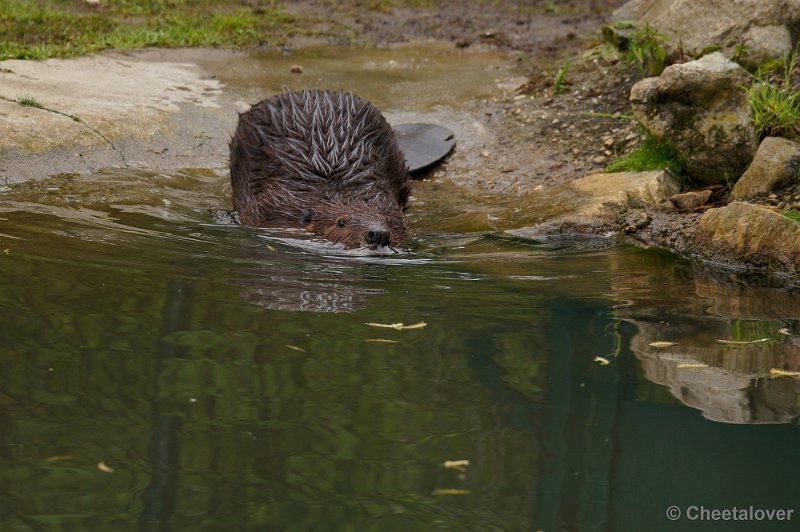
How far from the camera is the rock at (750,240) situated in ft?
17.7

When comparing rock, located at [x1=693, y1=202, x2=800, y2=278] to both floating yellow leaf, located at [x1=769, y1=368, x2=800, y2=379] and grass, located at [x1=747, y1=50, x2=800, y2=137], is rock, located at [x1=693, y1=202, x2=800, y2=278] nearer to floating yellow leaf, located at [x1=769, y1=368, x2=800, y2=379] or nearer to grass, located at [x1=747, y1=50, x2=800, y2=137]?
grass, located at [x1=747, y1=50, x2=800, y2=137]

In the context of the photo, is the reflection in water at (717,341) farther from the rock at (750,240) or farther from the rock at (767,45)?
the rock at (767,45)

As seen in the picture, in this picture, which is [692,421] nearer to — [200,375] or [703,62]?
[200,375]

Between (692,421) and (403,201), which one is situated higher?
(403,201)

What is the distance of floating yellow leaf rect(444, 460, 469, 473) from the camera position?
9.24 ft

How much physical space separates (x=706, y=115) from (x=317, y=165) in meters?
2.58

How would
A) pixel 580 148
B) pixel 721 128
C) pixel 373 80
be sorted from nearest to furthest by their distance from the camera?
pixel 721 128 < pixel 580 148 < pixel 373 80

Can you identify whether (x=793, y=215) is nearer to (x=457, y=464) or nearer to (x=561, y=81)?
(x=561, y=81)

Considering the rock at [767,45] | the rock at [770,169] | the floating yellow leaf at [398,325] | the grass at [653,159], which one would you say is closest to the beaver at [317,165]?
the grass at [653,159]

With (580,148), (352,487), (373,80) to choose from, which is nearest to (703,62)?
(580,148)

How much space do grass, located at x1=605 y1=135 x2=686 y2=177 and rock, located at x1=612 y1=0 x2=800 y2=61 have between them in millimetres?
963

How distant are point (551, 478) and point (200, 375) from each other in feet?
4.04

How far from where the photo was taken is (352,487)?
2680 mm

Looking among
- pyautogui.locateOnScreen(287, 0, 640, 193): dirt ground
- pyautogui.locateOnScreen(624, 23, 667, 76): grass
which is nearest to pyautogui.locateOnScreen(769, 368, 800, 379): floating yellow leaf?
pyautogui.locateOnScreen(287, 0, 640, 193): dirt ground
